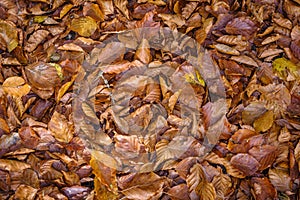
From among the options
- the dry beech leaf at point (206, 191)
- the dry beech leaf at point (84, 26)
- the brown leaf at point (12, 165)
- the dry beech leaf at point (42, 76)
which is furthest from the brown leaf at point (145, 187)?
the dry beech leaf at point (84, 26)

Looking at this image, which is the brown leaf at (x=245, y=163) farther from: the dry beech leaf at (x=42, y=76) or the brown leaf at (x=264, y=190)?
the dry beech leaf at (x=42, y=76)

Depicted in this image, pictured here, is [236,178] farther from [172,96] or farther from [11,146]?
[11,146]

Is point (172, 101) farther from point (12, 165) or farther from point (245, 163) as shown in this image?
point (12, 165)

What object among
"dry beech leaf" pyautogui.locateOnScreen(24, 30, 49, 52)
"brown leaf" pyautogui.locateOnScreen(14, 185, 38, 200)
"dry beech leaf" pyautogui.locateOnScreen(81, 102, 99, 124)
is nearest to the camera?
"brown leaf" pyautogui.locateOnScreen(14, 185, 38, 200)

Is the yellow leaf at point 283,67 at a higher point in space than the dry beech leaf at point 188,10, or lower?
lower

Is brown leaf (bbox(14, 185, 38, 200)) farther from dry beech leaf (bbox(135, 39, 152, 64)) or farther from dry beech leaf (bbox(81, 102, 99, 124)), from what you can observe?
dry beech leaf (bbox(135, 39, 152, 64))

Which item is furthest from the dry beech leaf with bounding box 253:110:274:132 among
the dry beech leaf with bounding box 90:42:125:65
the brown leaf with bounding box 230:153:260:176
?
the dry beech leaf with bounding box 90:42:125:65

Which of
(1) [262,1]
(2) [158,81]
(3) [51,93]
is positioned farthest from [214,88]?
(3) [51,93]

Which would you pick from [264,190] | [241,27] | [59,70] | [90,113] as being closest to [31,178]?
[90,113]
